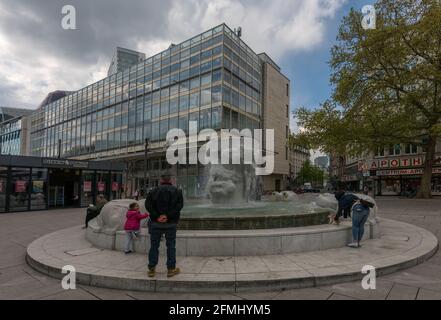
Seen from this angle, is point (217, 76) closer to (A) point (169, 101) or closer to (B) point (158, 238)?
(A) point (169, 101)

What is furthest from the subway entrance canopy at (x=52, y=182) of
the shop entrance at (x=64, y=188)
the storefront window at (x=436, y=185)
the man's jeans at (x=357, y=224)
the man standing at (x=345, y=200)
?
the storefront window at (x=436, y=185)

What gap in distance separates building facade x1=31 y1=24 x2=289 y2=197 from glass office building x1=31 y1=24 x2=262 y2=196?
0.42 feet

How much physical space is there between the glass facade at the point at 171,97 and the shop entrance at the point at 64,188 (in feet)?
7.35

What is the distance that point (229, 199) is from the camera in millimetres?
12172

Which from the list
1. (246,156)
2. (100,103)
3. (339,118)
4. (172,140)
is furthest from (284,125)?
(246,156)

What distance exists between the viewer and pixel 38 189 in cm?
2166

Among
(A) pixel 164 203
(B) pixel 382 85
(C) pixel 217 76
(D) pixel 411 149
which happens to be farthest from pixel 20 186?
(D) pixel 411 149

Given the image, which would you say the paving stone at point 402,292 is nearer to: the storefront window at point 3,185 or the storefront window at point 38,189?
the storefront window at point 3,185

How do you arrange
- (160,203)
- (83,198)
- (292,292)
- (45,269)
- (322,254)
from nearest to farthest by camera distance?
(292,292) → (160,203) → (45,269) → (322,254) → (83,198)

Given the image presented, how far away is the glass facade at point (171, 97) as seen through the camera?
38438 millimetres

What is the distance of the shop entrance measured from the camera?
76.9 feet

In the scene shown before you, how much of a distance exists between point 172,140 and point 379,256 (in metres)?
35.9

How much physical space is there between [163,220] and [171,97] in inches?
1547
